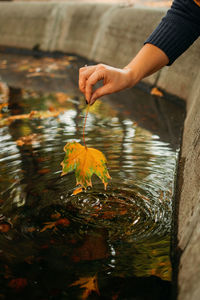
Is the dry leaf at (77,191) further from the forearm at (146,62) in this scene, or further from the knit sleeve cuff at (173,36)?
the knit sleeve cuff at (173,36)

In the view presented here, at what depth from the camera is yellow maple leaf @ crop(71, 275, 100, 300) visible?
→ 1.51m

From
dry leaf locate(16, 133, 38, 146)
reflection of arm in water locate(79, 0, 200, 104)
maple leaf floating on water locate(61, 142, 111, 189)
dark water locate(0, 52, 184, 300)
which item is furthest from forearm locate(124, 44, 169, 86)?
dry leaf locate(16, 133, 38, 146)

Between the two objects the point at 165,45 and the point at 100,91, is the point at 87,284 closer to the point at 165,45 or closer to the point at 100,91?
the point at 100,91

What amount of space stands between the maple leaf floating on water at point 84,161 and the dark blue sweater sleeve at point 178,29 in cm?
61

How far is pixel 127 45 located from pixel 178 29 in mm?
3350

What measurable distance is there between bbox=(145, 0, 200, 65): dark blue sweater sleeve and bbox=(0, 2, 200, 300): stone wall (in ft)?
1.47

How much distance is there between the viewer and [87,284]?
155cm

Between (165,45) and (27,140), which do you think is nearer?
(165,45)

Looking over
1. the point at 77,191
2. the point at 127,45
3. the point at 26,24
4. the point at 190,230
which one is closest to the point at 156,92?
the point at 127,45

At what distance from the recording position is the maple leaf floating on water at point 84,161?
2006mm

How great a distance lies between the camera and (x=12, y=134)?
3285mm

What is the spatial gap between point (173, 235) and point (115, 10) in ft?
16.3

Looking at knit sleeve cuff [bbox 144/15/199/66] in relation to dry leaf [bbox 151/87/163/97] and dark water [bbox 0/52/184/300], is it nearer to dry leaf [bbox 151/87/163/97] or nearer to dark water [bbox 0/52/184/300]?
dark water [bbox 0/52/184/300]

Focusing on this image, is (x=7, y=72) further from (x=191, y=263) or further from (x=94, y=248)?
(x=191, y=263)
